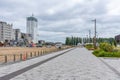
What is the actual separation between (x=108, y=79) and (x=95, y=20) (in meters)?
51.1

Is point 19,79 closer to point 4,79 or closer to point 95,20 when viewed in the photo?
point 4,79

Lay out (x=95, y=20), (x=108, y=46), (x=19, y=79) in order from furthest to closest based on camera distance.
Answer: (x=95, y=20), (x=108, y=46), (x=19, y=79)

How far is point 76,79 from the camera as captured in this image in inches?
543

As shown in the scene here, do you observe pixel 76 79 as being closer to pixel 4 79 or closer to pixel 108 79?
pixel 108 79

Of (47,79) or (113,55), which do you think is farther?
(113,55)

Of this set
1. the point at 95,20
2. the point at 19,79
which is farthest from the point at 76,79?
the point at 95,20

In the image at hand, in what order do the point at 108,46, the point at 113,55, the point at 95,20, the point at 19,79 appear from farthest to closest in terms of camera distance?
the point at 95,20
the point at 108,46
the point at 113,55
the point at 19,79

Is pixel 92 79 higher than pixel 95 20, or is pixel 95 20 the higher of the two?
pixel 95 20

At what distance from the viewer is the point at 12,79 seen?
13.7 metres

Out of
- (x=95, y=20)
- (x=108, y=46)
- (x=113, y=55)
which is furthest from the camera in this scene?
(x=95, y=20)

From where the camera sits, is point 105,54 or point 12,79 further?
point 105,54

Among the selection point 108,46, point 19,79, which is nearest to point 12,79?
point 19,79

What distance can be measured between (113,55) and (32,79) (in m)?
29.1

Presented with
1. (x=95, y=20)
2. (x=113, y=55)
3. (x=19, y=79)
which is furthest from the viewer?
(x=95, y=20)
